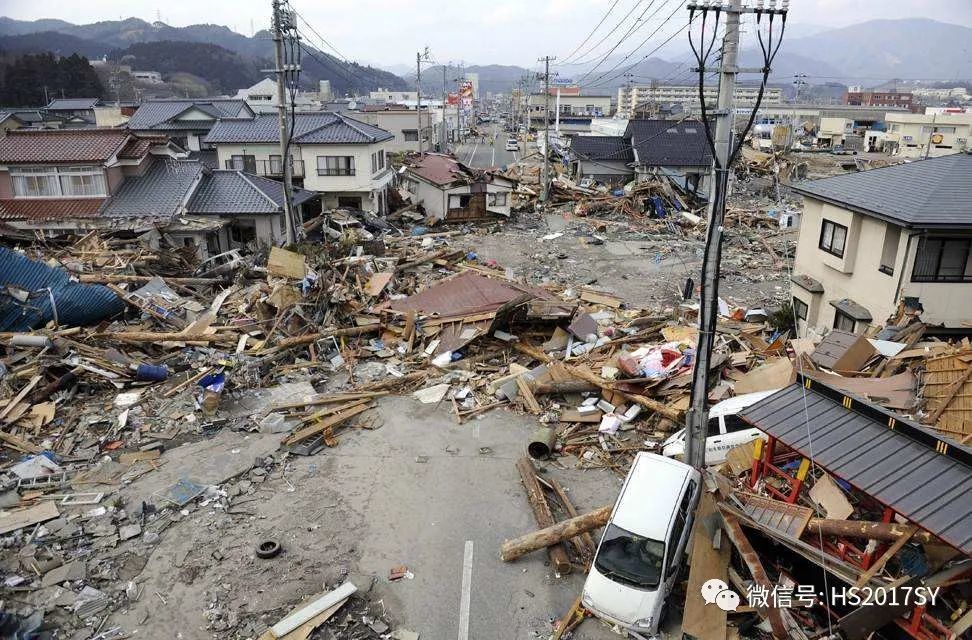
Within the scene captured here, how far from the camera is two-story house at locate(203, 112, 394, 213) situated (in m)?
33.1

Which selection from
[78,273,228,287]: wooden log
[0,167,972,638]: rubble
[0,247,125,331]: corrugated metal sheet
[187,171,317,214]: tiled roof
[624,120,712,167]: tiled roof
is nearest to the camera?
[0,167,972,638]: rubble

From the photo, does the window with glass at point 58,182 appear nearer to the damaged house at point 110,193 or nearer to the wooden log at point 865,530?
the damaged house at point 110,193

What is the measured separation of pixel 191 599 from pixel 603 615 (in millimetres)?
5414

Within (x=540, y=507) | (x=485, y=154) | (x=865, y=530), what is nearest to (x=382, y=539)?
(x=540, y=507)

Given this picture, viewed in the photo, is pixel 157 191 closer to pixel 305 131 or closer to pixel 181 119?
pixel 305 131

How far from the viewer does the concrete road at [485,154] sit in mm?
64244

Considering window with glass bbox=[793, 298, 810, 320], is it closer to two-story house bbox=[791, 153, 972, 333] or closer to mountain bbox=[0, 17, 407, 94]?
two-story house bbox=[791, 153, 972, 333]

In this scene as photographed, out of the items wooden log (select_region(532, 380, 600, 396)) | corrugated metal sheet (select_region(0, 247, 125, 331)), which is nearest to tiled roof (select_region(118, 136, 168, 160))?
corrugated metal sheet (select_region(0, 247, 125, 331))

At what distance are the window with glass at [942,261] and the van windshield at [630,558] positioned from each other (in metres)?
10.9

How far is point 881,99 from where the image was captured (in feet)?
482

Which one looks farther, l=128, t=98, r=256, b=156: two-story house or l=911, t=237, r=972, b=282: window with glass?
l=128, t=98, r=256, b=156: two-story house

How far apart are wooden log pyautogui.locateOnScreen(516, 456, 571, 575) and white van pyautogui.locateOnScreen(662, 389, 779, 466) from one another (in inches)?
99.2

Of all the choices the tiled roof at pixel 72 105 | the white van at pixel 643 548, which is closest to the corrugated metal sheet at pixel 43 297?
the white van at pixel 643 548

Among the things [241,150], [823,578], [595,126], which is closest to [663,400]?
[823,578]
